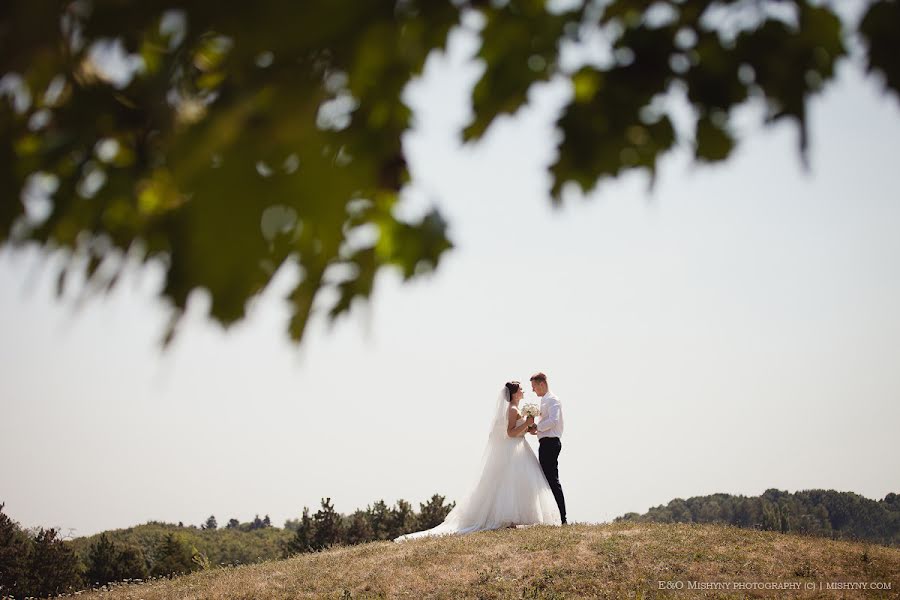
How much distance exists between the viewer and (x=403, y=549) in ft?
34.1

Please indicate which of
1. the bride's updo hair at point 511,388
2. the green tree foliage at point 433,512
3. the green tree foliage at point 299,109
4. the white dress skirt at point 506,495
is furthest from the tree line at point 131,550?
the green tree foliage at point 299,109

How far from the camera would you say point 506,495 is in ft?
38.1

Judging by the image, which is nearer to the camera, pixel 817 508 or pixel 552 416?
pixel 552 416

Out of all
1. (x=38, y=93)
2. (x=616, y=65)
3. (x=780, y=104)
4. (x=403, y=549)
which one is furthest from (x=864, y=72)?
(x=403, y=549)

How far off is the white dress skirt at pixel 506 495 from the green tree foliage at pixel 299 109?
10474 millimetres

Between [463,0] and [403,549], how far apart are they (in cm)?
1042

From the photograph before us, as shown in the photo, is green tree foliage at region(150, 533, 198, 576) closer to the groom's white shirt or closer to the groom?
the groom

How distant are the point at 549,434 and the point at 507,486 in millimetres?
1408

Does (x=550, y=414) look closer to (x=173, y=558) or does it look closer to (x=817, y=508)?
(x=173, y=558)

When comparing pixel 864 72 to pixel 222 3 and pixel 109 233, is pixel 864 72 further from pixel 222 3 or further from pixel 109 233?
pixel 109 233

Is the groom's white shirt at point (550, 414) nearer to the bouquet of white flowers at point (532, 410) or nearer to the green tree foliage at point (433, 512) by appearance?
the bouquet of white flowers at point (532, 410)

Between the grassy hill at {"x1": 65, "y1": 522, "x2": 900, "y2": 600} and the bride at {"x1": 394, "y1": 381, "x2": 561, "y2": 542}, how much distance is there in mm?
939

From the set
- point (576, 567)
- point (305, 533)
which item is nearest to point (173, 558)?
point (305, 533)

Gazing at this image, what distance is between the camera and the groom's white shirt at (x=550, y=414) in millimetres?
11203
